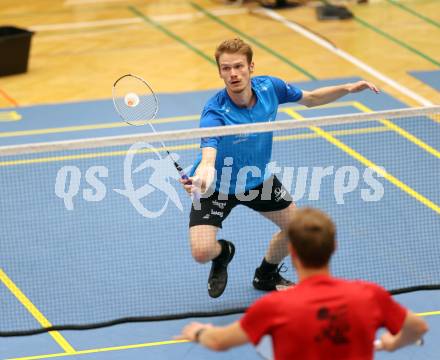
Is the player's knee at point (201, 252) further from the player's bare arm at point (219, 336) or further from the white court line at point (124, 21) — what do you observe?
the white court line at point (124, 21)

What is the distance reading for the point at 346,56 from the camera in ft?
48.8

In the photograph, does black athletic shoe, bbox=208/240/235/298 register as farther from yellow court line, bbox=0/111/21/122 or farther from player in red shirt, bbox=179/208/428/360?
yellow court line, bbox=0/111/21/122

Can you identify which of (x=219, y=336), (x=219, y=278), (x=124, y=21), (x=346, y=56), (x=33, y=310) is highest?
(x=219, y=336)

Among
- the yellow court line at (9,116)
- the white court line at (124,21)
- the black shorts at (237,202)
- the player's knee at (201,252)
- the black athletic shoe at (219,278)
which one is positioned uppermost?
the black shorts at (237,202)

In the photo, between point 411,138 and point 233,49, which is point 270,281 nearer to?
point 233,49

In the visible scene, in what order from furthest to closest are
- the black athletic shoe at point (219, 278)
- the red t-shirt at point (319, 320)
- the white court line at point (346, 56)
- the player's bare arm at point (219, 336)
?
the white court line at point (346, 56) → the black athletic shoe at point (219, 278) → the player's bare arm at point (219, 336) → the red t-shirt at point (319, 320)

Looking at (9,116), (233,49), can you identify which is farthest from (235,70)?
(9,116)

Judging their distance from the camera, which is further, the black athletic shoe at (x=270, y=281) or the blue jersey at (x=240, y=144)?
the black athletic shoe at (x=270, y=281)

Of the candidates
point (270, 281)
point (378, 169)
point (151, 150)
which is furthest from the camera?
point (151, 150)

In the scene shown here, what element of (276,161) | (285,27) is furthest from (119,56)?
(276,161)

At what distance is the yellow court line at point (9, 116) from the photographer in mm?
12680

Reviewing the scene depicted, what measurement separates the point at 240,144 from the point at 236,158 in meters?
0.11

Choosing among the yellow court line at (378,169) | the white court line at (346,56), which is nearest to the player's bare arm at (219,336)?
the yellow court line at (378,169)

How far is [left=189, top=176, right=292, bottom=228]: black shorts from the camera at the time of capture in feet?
25.8
